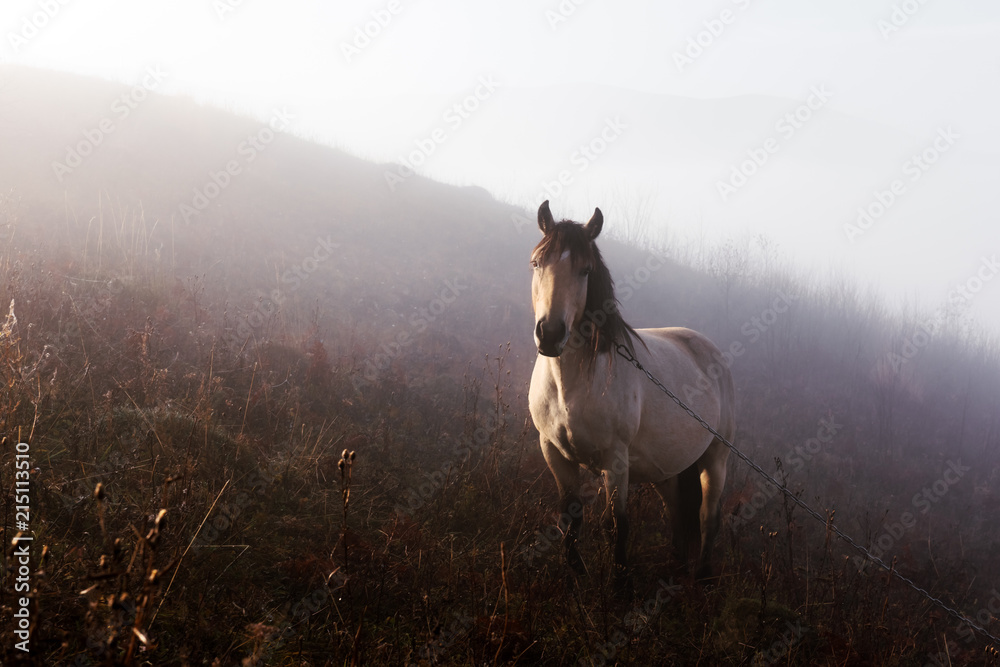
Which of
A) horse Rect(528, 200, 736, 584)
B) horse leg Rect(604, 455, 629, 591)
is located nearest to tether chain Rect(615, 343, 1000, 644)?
horse Rect(528, 200, 736, 584)

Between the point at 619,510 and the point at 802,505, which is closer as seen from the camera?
the point at 802,505

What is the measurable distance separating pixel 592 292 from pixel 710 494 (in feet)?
8.55

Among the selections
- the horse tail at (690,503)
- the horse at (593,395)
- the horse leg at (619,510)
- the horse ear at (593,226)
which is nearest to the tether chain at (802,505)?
the horse at (593,395)

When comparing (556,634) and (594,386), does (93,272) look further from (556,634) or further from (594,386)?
(556,634)

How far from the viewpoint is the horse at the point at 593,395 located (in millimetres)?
3670

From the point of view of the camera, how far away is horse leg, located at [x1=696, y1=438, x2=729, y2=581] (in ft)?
16.5

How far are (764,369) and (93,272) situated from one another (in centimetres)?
1386

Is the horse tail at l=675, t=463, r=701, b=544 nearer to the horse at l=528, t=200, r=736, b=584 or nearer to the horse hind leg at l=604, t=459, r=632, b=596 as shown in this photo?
the horse at l=528, t=200, r=736, b=584

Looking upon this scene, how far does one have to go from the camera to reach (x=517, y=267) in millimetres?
16750

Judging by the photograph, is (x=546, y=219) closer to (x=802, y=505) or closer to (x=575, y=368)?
(x=575, y=368)

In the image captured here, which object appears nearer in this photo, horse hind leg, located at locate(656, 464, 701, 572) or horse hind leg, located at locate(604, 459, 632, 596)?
horse hind leg, located at locate(604, 459, 632, 596)

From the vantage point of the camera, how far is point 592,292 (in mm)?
4000

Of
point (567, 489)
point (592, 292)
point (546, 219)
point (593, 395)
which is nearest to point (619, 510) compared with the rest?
point (567, 489)

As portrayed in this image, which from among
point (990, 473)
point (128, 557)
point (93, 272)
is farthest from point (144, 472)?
point (990, 473)
